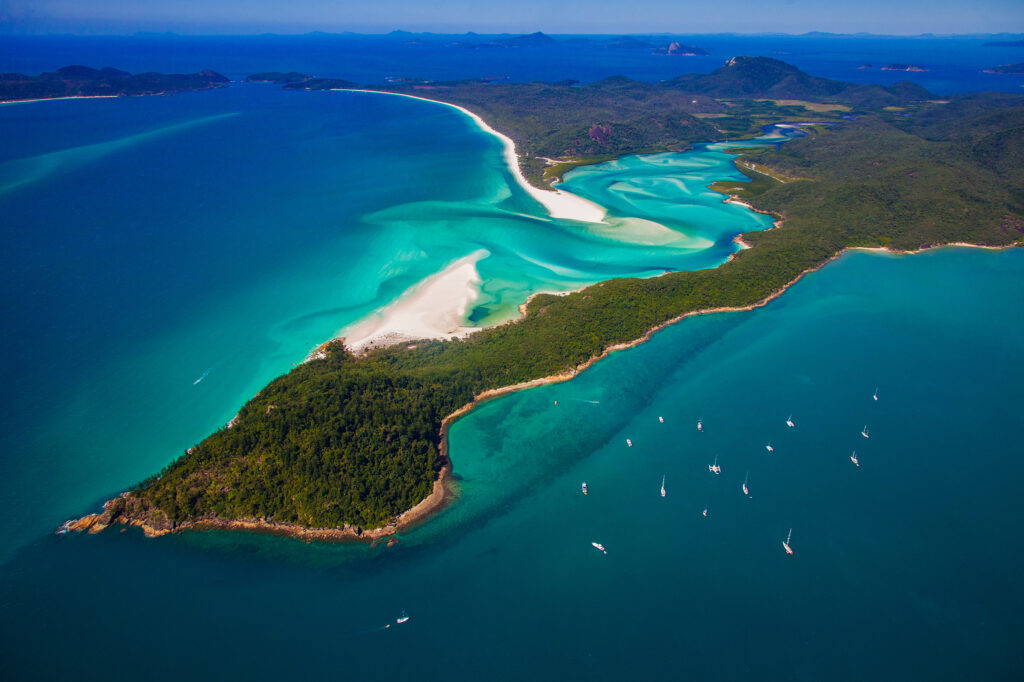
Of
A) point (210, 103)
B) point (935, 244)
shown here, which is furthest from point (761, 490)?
point (210, 103)

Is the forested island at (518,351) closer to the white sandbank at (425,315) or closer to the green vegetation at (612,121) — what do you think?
the white sandbank at (425,315)

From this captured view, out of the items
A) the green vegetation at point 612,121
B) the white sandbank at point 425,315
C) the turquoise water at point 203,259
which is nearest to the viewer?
the turquoise water at point 203,259

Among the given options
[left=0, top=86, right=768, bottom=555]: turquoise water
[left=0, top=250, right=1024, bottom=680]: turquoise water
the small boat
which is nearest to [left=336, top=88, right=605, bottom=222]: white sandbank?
[left=0, top=86, right=768, bottom=555]: turquoise water

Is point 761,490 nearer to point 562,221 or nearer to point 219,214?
point 562,221

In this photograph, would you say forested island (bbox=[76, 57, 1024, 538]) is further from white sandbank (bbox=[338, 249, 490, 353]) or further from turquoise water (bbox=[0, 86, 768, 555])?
turquoise water (bbox=[0, 86, 768, 555])

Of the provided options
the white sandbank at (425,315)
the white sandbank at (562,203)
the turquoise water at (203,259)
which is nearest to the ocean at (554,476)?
the turquoise water at (203,259)

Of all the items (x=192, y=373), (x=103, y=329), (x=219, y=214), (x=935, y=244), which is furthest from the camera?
(x=219, y=214)
